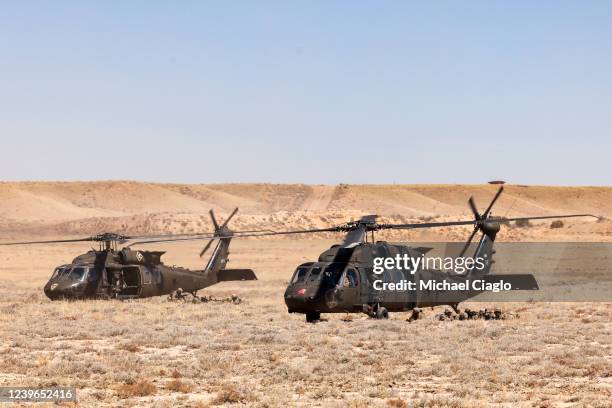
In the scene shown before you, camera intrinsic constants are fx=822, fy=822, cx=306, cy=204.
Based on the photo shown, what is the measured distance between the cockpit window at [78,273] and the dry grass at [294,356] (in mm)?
939

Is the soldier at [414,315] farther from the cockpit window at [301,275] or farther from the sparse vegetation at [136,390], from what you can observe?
the sparse vegetation at [136,390]

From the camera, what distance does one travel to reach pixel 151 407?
13.3m

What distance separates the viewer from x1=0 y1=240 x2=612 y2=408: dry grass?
14383 millimetres

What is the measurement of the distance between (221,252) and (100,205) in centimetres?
13674

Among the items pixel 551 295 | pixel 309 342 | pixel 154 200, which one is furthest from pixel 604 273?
pixel 154 200

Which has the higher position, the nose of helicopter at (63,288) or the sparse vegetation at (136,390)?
the nose of helicopter at (63,288)

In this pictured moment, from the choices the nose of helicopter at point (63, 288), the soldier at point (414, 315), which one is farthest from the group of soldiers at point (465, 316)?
the nose of helicopter at point (63, 288)

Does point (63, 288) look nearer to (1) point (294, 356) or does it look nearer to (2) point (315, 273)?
(2) point (315, 273)

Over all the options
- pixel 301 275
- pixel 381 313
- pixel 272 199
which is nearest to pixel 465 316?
pixel 381 313

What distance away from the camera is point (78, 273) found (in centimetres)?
2955

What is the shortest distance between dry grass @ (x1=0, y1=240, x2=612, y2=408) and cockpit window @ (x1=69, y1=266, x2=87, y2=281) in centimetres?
94

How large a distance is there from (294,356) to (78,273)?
43.6ft

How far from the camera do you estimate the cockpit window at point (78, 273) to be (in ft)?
96.3

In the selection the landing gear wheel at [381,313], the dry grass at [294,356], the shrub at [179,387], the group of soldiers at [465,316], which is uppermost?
the landing gear wheel at [381,313]
